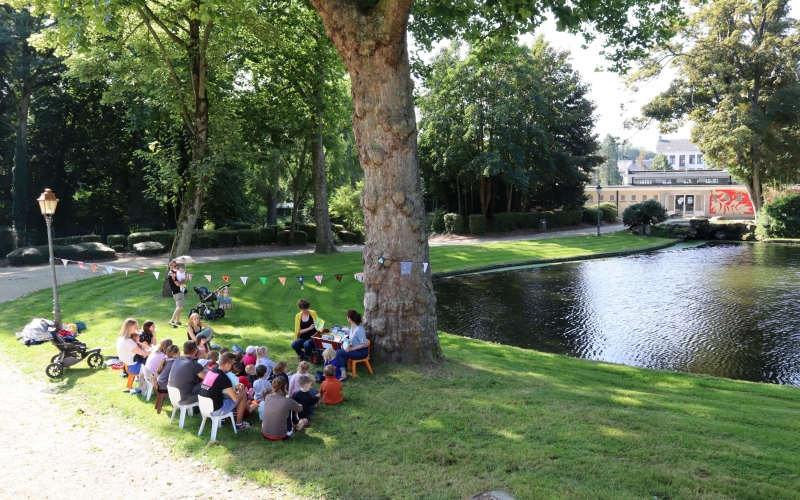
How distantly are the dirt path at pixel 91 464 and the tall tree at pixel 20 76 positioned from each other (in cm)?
2692

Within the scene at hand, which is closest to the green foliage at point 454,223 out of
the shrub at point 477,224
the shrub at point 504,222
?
the shrub at point 477,224

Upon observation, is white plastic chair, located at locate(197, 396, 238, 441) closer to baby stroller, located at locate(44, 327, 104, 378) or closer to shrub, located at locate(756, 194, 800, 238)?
baby stroller, located at locate(44, 327, 104, 378)

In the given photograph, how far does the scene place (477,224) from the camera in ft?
134

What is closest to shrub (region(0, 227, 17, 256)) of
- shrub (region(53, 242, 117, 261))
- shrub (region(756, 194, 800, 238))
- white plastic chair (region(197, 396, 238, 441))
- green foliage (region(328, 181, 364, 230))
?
shrub (region(53, 242, 117, 261))

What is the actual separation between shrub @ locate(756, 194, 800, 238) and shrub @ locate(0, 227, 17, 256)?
44988 mm

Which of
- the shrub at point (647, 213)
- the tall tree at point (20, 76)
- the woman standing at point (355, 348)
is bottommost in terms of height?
the woman standing at point (355, 348)

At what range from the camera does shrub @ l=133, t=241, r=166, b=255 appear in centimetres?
2742

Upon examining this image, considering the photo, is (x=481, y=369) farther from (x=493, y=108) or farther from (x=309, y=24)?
(x=493, y=108)

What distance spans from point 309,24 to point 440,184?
23.5 m

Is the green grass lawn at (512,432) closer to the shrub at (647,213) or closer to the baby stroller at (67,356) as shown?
the baby stroller at (67,356)

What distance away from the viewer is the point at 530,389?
29.7 feet

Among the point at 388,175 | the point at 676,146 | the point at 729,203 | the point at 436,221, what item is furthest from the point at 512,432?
the point at 676,146

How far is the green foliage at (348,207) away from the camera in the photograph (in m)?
38.9

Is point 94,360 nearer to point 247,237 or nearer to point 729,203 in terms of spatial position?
point 247,237
